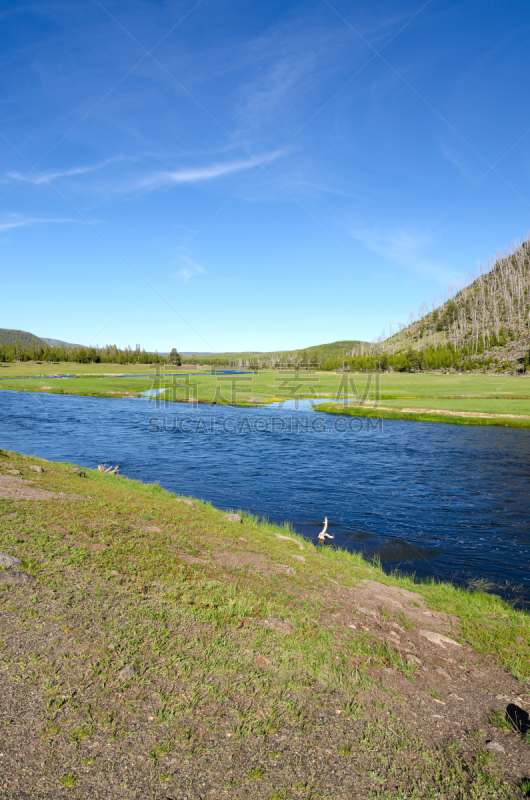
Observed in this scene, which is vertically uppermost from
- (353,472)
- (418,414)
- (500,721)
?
(418,414)

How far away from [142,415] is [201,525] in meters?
47.0

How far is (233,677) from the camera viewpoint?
24.6 feet

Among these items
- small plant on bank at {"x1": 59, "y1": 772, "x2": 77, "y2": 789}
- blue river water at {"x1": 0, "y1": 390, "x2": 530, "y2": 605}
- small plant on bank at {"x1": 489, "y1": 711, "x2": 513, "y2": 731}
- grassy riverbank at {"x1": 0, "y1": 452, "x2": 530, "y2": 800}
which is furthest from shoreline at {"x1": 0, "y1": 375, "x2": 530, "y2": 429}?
small plant on bank at {"x1": 59, "y1": 772, "x2": 77, "y2": 789}

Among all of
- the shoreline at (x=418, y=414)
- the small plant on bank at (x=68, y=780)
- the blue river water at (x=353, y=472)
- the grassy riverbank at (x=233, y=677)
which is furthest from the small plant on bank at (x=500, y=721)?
the shoreline at (x=418, y=414)

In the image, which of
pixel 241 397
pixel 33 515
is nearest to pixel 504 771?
pixel 33 515

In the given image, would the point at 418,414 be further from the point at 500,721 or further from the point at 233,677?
→ the point at 233,677

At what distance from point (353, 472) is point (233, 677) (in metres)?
25.4

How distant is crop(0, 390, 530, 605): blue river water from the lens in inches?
750

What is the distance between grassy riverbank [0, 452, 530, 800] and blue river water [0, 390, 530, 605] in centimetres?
619

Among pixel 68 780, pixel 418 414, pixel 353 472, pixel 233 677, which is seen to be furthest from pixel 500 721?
pixel 418 414

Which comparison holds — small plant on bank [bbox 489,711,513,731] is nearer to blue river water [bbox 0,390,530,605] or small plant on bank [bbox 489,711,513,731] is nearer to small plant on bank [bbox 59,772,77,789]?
small plant on bank [bbox 59,772,77,789]

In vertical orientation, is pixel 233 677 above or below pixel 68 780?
below

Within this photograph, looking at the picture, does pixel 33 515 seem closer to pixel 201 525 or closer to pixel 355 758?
pixel 201 525

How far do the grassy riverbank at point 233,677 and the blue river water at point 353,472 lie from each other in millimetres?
6186
